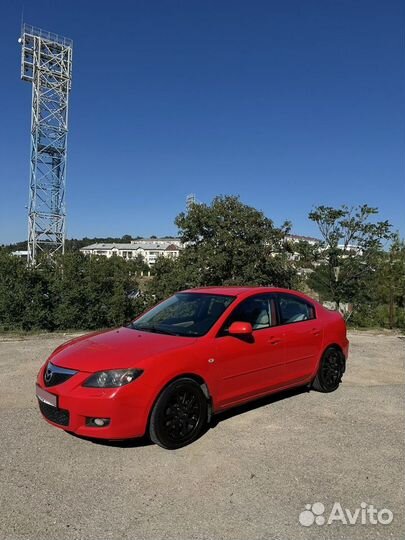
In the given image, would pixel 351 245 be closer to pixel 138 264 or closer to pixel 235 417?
pixel 138 264

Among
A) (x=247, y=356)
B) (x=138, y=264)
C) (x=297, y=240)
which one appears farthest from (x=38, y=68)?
(x=247, y=356)

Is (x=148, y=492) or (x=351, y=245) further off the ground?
(x=351, y=245)

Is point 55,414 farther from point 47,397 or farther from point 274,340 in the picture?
point 274,340

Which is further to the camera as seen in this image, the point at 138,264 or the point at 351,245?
the point at 351,245

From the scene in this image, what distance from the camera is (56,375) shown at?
4.01m

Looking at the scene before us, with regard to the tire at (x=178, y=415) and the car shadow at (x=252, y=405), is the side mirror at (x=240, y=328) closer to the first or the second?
the tire at (x=178, y=415)

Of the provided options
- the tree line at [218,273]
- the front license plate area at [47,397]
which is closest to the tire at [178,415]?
the front license plate area at [47,397]

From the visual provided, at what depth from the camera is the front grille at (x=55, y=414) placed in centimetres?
383

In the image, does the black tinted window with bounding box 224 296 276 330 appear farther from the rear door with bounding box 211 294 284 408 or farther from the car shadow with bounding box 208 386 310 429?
the car shadow with bounding box 208 386 310 429

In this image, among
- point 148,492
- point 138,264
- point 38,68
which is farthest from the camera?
point 38,68

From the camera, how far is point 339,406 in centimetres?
531

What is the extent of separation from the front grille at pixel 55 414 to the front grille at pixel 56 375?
207 millimetres

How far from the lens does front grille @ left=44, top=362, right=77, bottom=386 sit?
154 inches

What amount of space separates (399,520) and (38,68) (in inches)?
1863
